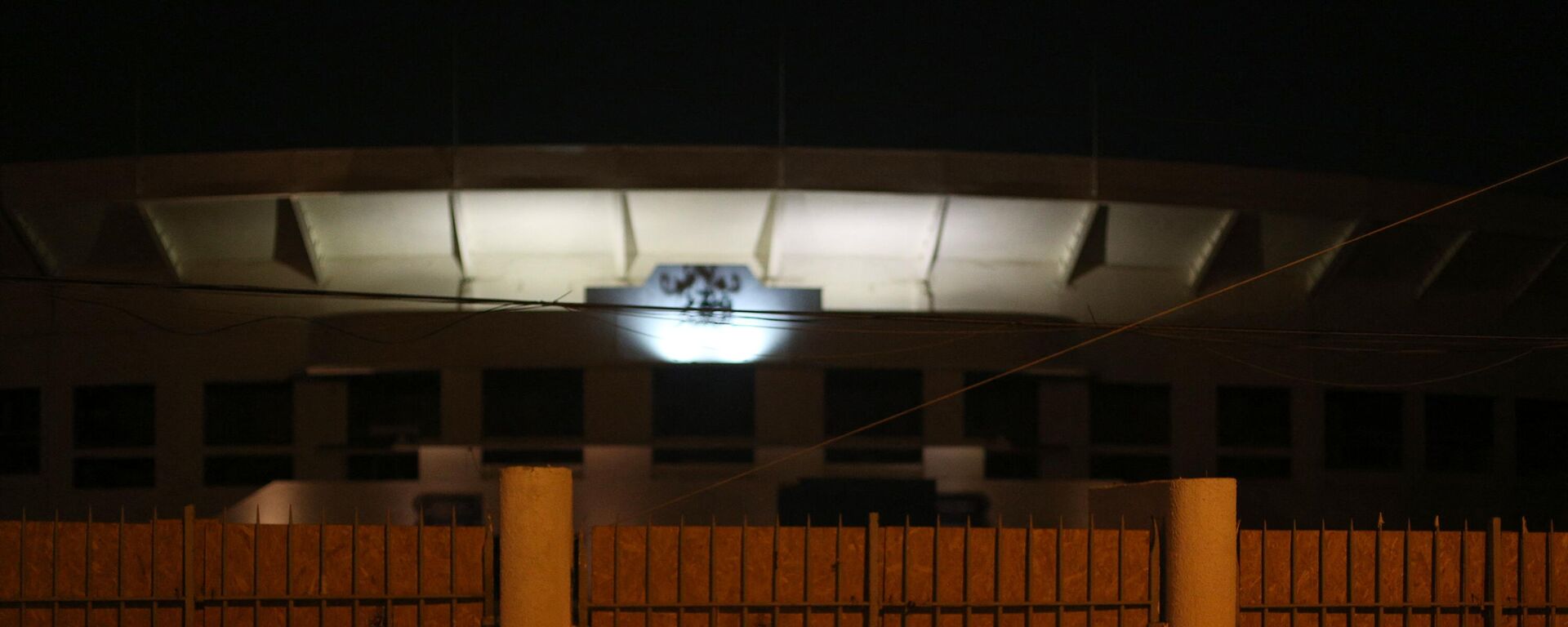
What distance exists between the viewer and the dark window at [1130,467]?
19172mm

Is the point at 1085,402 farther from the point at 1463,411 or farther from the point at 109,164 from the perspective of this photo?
the point at 109,164

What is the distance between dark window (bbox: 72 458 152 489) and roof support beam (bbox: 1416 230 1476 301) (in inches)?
787

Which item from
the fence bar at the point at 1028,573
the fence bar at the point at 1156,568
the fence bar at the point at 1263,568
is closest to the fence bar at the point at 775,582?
the fence bar at the point at 1028,573

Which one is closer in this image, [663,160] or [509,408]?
[663,160]

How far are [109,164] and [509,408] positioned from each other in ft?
21.3

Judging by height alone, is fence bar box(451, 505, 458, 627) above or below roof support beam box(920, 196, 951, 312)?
below

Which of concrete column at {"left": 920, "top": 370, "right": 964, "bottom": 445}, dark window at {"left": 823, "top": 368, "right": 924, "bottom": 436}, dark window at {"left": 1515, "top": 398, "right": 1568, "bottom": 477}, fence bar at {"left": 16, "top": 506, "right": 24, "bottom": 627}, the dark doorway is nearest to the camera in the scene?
fence bar at {"left": 16, "top": 506, "right": 24, "bottom": 627}

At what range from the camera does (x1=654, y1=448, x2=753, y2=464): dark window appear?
18.0 meters

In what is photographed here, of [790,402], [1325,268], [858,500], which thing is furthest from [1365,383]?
[790,402]

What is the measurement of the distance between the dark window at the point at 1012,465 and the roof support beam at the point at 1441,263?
687 centimetres

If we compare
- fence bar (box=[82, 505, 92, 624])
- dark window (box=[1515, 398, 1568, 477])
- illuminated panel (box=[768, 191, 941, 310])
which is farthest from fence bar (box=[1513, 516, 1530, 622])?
dark window (box=[1515, 398, 1568, 477])

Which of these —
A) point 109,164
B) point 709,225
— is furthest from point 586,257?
point 109,164

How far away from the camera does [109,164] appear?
685 inches

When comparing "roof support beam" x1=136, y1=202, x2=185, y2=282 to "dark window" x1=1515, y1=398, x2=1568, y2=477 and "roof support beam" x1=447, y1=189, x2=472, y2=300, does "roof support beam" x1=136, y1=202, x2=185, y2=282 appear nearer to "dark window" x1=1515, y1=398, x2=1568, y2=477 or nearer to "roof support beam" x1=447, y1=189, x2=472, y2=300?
"roof support beam" x1=447, y1=189, x2=472, y2=300
